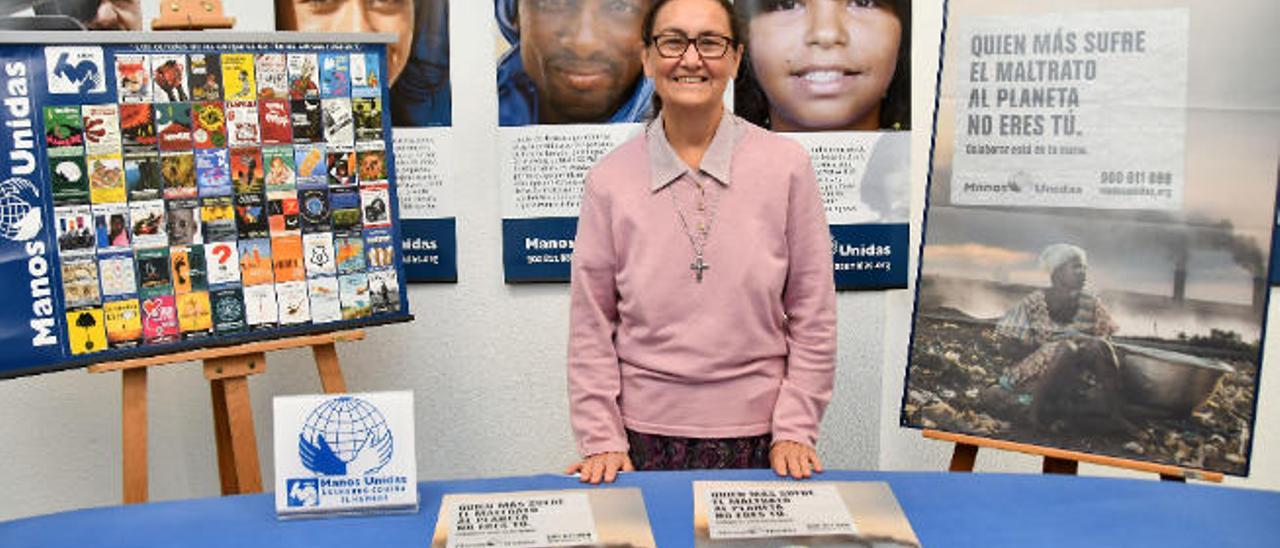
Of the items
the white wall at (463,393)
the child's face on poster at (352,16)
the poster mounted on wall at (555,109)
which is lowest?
the white wall at (463,393)

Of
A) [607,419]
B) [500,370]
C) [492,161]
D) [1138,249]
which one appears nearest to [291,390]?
[500,370]

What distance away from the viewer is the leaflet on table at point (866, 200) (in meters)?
2.46

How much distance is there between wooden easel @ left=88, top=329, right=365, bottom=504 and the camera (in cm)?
192

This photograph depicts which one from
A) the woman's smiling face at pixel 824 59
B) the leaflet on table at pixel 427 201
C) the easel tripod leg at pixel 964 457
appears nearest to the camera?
the easel tripod leg at pixel 964 457

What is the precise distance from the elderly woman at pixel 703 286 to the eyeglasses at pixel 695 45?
0.06 ft

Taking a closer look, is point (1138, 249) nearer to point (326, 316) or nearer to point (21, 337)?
point (326, 316)

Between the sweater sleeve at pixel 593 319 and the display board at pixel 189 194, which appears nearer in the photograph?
the sweater sleeve at pixel 593 319

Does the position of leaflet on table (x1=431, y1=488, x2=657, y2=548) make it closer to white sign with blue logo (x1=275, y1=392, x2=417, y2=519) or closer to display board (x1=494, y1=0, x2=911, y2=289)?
white sign with blue logo (x1=275, y1=392, x2=417, y2=519)

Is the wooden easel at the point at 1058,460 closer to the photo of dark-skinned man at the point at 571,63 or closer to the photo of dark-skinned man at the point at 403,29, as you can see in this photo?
the photo of dark-skinned man at the point at 571,63

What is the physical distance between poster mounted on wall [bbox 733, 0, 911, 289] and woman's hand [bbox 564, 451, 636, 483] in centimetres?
119

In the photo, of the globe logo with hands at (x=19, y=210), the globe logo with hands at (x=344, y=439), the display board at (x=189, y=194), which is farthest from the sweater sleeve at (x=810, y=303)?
the globe logo with hands at (x=19, y=210)

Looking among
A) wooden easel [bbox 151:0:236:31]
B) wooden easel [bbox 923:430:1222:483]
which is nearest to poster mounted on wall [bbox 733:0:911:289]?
Answer: wooden easel [bbox 923:430:1222:483]

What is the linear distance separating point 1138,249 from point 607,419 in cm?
95

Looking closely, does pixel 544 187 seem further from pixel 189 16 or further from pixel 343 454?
pixel 343 454
